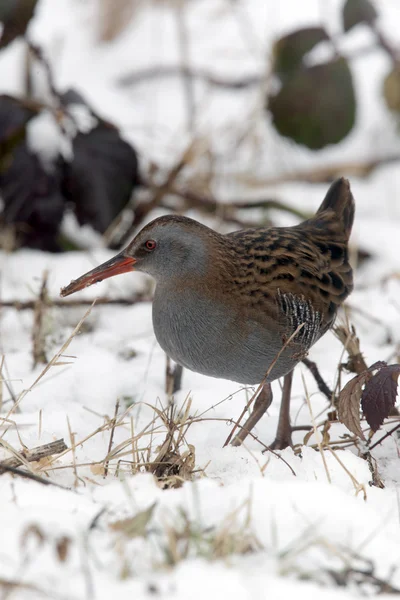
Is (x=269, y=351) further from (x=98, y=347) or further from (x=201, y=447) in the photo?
(x=98, y=347)

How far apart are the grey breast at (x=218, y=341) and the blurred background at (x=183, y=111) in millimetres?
1572

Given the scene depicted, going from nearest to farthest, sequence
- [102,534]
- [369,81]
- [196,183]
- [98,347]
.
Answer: [102,534], [98,347], [196,183], [369,81]

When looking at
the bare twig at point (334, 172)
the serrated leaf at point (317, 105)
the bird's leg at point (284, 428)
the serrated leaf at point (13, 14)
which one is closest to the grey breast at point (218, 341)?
the bird's leg at point (284, 428)

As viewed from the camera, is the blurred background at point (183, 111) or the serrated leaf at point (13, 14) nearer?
the serrated leaf at point (13, 14)

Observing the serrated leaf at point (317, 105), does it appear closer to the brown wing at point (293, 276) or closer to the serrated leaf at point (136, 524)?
the brown wing at point (293, 276)

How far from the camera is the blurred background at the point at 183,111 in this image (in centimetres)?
437

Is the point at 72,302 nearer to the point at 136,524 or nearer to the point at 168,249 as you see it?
the point at 168,249

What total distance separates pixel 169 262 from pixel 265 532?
1210 mm

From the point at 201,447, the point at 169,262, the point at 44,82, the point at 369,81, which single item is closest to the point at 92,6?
the point at 369,81

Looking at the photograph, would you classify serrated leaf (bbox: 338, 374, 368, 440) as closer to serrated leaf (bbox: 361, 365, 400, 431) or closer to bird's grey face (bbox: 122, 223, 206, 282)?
serrated leaf (bbox: 361, 365, 400, 431)

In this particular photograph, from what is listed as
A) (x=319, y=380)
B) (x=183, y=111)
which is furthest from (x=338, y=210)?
(x=183, y=111)

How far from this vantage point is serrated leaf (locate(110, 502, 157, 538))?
1925 mm

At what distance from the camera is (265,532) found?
2062 mm

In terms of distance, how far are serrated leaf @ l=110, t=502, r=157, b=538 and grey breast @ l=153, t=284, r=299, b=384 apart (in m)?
0.93
